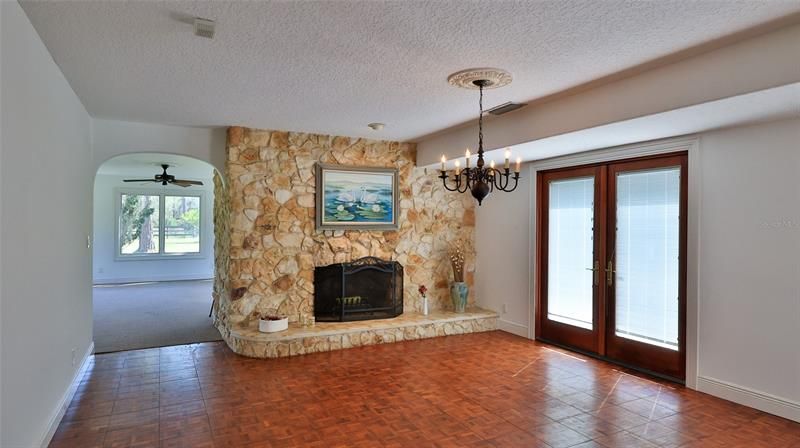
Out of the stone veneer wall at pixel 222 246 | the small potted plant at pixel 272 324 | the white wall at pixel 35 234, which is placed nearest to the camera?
the white wall at pixel 35 234

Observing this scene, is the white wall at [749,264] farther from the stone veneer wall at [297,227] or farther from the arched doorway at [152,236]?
the arched doorway at [152,236]

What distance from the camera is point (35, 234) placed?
264 cm

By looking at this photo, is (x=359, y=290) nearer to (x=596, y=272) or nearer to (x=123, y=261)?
(x=596, y=272)

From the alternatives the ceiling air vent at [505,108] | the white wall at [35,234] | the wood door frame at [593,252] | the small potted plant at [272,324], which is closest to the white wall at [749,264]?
the wood door frame at [593,252]

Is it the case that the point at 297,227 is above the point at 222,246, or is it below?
above

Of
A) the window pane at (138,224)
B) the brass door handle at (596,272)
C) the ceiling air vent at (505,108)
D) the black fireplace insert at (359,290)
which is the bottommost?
the black fireplace insert at (359,290)

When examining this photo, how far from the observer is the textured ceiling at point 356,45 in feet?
7.60

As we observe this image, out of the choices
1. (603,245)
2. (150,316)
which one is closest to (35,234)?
(150,316)

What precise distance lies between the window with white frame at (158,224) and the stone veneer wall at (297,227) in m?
6.11

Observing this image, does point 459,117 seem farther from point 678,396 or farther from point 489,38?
point 678,396

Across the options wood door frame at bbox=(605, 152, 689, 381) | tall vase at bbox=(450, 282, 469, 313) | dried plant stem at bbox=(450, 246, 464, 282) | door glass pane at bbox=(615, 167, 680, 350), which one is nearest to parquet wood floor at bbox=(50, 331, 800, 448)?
wood door frame at bbox=(605, 152, 689, 381)

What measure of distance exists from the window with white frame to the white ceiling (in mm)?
669

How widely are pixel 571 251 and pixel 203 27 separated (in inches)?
173

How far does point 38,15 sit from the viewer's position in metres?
2.40
